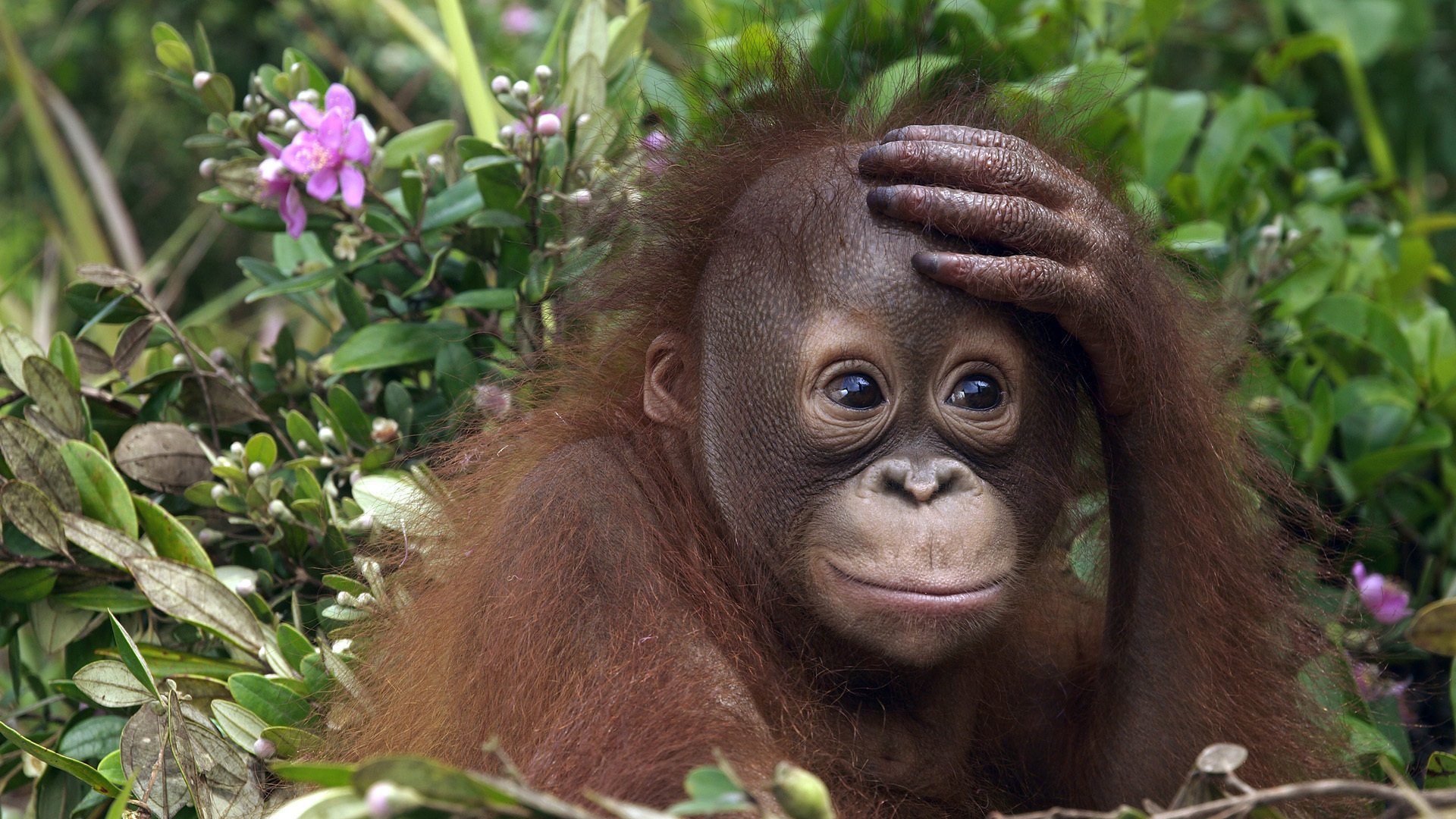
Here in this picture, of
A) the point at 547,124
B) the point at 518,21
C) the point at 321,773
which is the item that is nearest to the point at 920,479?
the point at 321,773

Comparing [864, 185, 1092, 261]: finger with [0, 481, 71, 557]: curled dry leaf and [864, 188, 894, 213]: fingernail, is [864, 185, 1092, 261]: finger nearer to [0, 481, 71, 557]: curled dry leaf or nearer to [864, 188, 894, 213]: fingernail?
[864, 188, 894, 213]: fingernail

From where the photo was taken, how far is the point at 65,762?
6.97 feet

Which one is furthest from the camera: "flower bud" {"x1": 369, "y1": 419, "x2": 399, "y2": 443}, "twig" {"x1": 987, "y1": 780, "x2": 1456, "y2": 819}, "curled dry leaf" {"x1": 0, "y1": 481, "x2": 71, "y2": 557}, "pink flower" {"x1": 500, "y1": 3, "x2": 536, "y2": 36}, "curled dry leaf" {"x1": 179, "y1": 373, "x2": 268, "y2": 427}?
"pink flower" {"x1": 500, "y1": 3, "x2": 536, "y2": 36}

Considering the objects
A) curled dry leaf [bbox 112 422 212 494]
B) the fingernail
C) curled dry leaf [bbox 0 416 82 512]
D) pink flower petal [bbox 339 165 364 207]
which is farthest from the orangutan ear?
curled dry leaf [bbox 0 416 82 512]

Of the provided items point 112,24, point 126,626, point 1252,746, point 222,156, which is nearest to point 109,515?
point 126,626

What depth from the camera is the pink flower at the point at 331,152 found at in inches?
104

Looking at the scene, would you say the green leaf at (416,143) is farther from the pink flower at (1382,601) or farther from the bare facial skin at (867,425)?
the pink flower at (1382,601)

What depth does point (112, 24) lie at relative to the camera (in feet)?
19.5

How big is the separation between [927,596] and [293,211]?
1.48 m

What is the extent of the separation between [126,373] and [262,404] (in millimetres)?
269

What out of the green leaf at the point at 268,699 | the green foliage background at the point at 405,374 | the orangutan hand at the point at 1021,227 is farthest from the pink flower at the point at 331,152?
the orangutan hand at the point at 1021,227

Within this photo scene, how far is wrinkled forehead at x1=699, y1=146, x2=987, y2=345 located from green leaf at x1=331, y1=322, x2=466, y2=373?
0.70 meters

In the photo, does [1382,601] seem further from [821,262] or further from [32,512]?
[32,512]

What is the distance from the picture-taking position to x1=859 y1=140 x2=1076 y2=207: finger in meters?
2.12
